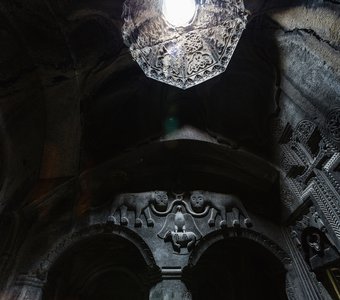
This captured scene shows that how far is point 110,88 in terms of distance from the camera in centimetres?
497

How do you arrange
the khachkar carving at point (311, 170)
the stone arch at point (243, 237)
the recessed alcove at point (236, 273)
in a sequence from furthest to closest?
the recessed alcove at point (236, 273) < the stone arch at point (243, 237) < the khachkar carving at point (311, 170)

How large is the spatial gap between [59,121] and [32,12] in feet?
5.41

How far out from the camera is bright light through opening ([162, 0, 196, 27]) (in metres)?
4.50

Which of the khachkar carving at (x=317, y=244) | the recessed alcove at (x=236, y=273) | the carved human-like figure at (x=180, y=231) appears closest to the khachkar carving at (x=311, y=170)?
the khachkar carving at (x=317, y=244)

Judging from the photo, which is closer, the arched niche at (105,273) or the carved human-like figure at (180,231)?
the carved human-like figure at (180,231)

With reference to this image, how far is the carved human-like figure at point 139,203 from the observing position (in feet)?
14.2

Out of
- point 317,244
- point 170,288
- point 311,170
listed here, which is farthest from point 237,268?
point 311,170

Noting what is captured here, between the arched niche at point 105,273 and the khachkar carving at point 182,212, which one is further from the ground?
the khachkar carving at point 182,212

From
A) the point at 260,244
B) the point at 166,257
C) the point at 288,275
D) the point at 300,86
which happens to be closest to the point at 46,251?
the point at 166,257

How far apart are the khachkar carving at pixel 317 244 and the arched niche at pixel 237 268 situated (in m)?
→ 0.65

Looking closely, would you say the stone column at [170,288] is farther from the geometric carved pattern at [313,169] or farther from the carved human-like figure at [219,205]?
the geometric carved pattern at [313,169]

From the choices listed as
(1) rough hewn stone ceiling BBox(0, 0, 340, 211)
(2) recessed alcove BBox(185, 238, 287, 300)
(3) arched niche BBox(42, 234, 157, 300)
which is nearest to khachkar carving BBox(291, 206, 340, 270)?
(2) recessed alcove BBox(185, 238, 287, 300)

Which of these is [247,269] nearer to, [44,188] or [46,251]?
[46,251]

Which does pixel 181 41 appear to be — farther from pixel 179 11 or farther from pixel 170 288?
pixel 170 288
